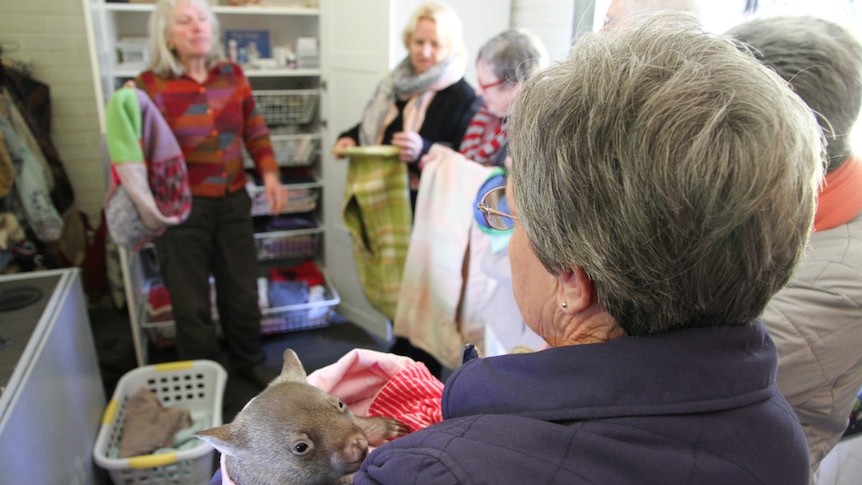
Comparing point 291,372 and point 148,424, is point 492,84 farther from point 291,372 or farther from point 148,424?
point 148,424

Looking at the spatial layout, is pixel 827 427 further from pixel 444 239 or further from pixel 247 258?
pixel 247 258

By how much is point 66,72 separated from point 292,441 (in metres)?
3.62

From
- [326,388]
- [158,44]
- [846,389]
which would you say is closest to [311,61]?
[158,44]

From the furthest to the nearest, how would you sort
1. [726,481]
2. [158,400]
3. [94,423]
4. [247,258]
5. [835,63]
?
[247,258] → [158,400] → [94,423] → [835,63] → [726,481]

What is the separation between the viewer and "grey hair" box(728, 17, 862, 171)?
103 centimetres

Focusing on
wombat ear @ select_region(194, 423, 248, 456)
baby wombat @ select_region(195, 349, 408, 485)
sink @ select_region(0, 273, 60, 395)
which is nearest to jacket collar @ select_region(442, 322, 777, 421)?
baby wombat @ select_region(195, 349, 408, 485)

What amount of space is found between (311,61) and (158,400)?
211 centimetres

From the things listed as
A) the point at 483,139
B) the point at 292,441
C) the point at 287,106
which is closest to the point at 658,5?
the point at 483,139

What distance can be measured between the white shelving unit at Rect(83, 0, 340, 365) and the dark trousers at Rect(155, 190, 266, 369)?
1.11ft

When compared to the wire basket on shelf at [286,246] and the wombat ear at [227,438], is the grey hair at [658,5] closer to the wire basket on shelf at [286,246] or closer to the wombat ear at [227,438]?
the wombat ear at [227,438]

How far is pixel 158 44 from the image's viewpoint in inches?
94.4

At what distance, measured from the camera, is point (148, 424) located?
2.19 meters

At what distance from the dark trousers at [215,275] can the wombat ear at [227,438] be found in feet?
5.88

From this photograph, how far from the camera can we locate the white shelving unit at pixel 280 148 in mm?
3029
